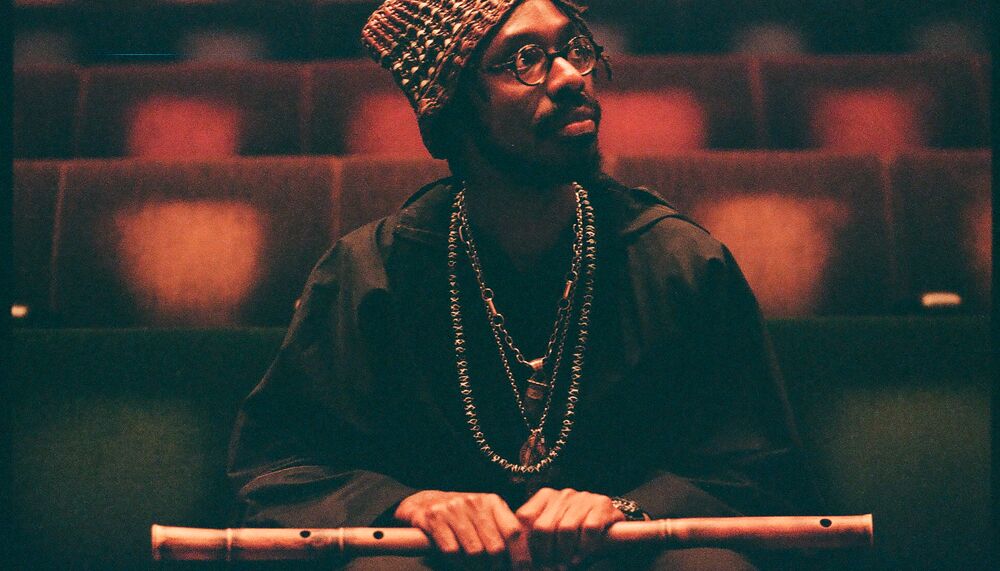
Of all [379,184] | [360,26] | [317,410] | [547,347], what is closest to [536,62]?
[547,347]

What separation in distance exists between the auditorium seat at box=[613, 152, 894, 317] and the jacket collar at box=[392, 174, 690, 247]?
1.59 feet

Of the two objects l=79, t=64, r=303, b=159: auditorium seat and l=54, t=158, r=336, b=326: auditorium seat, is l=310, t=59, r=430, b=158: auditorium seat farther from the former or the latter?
l=54, t=158, r=336, b=326: auditorium seat

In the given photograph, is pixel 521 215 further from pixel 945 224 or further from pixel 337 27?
pixel 337 27

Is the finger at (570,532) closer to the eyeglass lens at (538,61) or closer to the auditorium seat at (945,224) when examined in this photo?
the eyeglass lens at (538,61)

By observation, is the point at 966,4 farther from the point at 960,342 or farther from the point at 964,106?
the point at 960,342

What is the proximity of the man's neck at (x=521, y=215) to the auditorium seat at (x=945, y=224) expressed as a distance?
0.71m

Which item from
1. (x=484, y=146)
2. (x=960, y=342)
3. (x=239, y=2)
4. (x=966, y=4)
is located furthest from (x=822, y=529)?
(x=239, y=2)

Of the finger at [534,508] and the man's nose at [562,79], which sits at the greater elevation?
the man's nose at [562,79]

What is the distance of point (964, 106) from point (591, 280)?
101 cm

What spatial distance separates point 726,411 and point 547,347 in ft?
0.51

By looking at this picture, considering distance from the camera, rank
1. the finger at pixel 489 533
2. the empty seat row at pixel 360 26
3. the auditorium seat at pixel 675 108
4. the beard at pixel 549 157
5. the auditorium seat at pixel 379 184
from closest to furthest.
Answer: the finger at pixel 489 533
the beard at pixel 549 157
the auditorium seat at pixel 379 184
the auditorium seat at pixel 675 108
the empty seat row at pixel 360 26

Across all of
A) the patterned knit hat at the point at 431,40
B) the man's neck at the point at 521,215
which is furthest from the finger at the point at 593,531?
the patterned knit hat at the point at 431,40

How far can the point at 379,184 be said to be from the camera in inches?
55.1

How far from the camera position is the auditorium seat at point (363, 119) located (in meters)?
1.60
